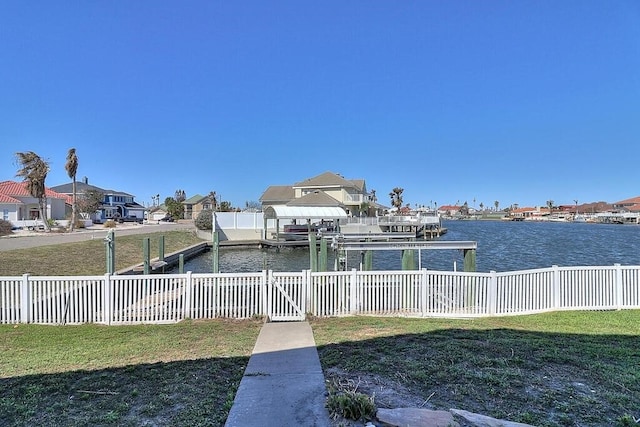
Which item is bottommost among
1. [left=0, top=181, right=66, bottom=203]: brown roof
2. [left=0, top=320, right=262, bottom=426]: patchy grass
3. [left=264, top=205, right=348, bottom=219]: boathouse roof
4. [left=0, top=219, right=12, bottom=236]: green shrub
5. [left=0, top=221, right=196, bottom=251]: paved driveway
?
[left=0, top=320, right=262, bottom=426]: patchy grass

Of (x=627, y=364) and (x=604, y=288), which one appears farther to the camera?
(x=604, y=288)

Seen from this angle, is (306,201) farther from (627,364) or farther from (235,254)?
(627,364)

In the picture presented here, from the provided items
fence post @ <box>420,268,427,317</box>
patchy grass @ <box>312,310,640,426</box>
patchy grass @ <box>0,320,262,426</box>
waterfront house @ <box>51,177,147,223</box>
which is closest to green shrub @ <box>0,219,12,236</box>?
waterfront house @ <box>51,177,147,223</box>

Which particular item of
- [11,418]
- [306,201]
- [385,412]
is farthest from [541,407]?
[306,201]

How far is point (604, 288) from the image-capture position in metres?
8.45

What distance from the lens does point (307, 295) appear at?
7.82 meters

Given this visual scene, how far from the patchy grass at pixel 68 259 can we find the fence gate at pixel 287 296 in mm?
10925

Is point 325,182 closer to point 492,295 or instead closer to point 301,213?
point 301,213

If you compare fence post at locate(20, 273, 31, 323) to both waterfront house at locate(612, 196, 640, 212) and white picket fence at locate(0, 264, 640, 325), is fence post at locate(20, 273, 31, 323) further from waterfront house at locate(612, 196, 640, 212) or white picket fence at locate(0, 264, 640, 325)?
waterfront house at locate(612, 196, 640, 212)

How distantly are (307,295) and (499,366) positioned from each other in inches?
160

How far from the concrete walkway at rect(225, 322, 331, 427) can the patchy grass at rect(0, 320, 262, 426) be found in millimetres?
154

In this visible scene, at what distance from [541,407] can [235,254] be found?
2735 centimetres

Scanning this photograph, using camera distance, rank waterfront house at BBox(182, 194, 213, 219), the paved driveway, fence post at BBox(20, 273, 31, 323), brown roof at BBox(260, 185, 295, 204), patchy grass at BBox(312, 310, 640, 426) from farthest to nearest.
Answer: waterfront house at BBox(182, 194, 213, 219) < brown roof at BBox(260, 185, 295, 204) < the paved driveway < fence post at BBox(20, 273, 31, 323) < patchy grass at BBox(312, 310, 640, 426)

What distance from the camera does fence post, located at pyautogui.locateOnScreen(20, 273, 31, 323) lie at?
24.2 ft
